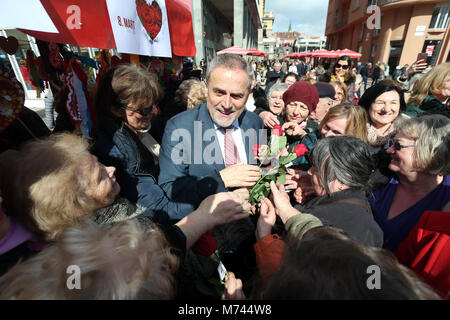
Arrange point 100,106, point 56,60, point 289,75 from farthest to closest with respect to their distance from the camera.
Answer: point 289,75, point 56,60, point 100,106

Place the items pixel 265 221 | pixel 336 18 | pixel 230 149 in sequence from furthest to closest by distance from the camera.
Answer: pixel 336 18 < pixel 230 149 < pixel 265 221

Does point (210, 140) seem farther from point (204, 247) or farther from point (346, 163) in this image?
point (346, 163)

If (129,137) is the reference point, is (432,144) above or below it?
below

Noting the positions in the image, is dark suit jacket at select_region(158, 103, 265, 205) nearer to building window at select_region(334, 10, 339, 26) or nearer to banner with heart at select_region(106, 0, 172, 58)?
banner with heart at select_region(106, 0, 172, 58)

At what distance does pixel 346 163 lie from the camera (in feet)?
4.94

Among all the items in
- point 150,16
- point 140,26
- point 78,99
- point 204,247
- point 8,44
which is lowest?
point 204,247

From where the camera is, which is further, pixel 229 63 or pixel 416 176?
pixel 229 63

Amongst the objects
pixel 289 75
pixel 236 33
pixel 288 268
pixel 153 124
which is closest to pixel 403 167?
pixel 288 268

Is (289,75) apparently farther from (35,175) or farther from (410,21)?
(410,21)

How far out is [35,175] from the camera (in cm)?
101

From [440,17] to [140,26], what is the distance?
30758mm

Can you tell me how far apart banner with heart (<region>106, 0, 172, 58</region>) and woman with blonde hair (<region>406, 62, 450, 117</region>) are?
13.3ft

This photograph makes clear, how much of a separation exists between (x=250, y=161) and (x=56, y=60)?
209cm

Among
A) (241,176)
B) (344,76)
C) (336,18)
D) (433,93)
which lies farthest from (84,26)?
(336,18)
